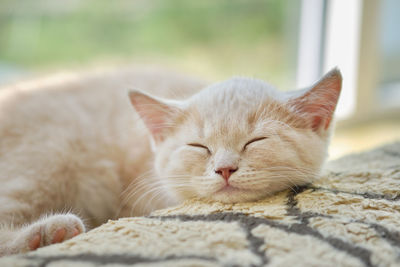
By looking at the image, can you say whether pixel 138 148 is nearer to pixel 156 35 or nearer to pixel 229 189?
Result: pixel 229 189

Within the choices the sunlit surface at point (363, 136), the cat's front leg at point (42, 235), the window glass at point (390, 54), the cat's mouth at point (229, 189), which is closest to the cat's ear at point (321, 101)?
the cat's mouth at point (229, 189)

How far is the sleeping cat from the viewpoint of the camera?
1.11 meters

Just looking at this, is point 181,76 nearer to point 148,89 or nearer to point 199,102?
point 148,89

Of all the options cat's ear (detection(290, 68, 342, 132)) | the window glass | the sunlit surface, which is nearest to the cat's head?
cat's ear (detection(290, 68, 342, 132))

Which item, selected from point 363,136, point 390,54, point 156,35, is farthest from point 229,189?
point 390,54

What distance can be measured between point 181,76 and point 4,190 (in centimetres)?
93

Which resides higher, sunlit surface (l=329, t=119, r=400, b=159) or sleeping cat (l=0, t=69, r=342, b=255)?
sunlit surface (l=329, t=119, r=400, b=159)

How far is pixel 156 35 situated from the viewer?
2750 millimetres

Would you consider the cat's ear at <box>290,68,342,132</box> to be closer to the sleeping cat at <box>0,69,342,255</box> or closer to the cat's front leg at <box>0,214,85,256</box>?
the sleeping cat at <box>0,69,342,255</box>

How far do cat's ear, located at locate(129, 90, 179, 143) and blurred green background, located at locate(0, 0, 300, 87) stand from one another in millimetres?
789

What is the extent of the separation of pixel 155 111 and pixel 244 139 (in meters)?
0.38

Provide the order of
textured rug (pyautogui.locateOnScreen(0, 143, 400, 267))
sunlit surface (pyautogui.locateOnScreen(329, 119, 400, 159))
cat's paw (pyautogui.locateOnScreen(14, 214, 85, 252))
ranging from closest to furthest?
textured rug (pyautogui.locateOnScreen(0, 143, 400, 267)) → cat's paw (pyautogui.locateOnScreen(14, 214, 85, 252)) → sunlit surface (pyautogui.locateOnScreen(329, 119, 400, 159))

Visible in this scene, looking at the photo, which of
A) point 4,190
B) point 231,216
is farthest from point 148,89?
point 231,216

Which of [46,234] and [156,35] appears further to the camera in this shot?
[156,35]
